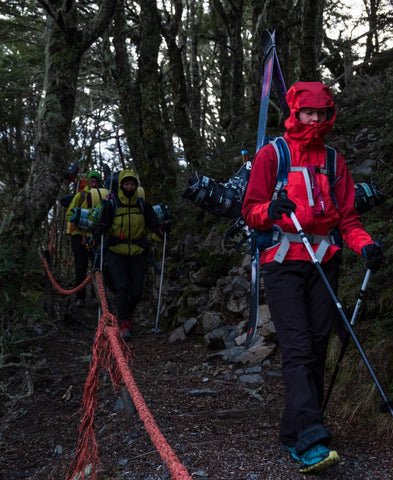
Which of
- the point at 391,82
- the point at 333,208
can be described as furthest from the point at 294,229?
the point at 391,82

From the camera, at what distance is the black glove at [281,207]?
3.27m

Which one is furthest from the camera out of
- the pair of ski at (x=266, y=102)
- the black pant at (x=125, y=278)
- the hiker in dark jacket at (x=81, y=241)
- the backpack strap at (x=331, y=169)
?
the hiker in dark jacket at (x=81, y=241)

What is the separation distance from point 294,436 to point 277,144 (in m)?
2.00

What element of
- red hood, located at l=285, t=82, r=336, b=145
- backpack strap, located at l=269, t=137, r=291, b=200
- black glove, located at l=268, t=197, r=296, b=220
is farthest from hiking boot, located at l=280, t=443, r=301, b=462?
red hood, located at l=285, t=82, r=336, b=145

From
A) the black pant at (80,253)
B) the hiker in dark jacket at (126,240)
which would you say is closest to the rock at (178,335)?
the hiker in dark jacket at (126,240)

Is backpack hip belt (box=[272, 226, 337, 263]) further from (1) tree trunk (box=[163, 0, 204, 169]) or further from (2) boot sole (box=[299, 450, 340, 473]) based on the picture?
(1) tree trunk (box=[163, 0, 204, 169])

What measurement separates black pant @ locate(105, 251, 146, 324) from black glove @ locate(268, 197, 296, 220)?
5177mm

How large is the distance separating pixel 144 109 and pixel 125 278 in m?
6.22

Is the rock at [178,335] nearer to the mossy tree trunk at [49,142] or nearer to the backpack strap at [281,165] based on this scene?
the mossy tree trunk at [49,142]

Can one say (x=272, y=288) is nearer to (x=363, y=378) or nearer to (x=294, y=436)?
(x=294, y=436)

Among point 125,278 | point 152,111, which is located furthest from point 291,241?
point 152,111

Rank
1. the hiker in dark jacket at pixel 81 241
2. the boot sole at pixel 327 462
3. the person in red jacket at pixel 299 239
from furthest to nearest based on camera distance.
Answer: the hiker in dark jacket at pixel 81 241, the person in red jacket at pixel 299 239, the boot sole at pixel 327 462

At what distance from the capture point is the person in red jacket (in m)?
3.35

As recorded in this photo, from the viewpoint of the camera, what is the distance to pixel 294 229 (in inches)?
139
